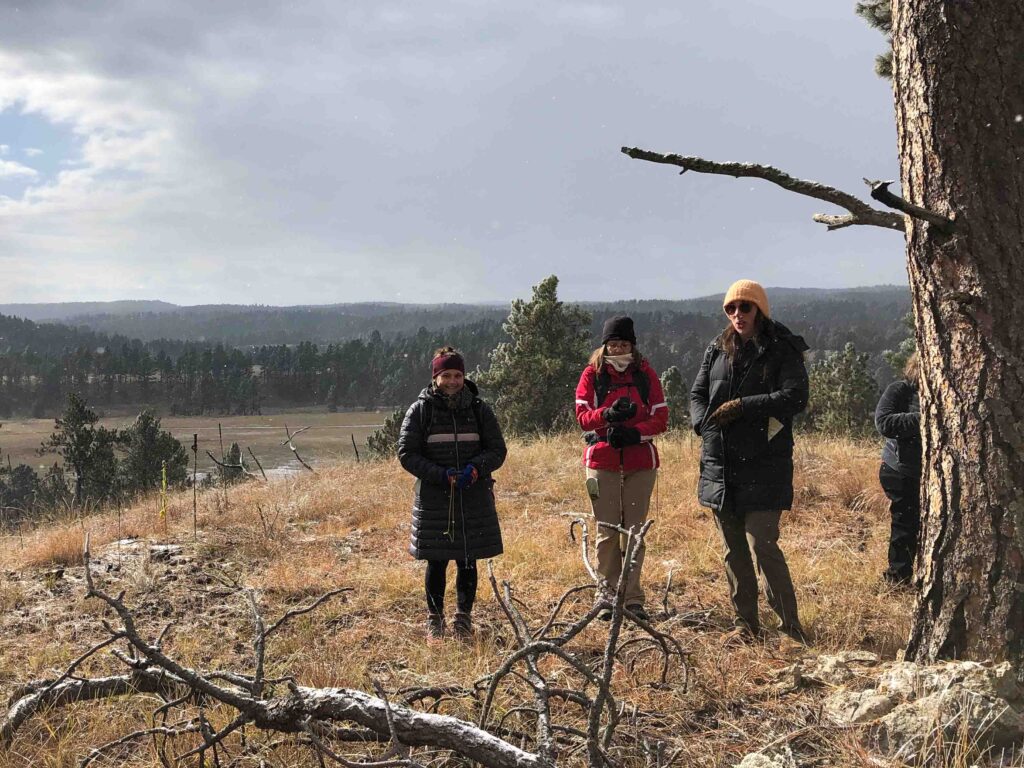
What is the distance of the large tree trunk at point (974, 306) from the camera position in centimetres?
241

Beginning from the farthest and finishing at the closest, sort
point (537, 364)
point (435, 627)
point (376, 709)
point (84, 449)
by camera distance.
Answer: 1. point (84, 449)
2. point (537, 364)
3. point (435, 627)
4. point (376, 709)

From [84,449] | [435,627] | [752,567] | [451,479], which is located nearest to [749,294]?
[752,567]

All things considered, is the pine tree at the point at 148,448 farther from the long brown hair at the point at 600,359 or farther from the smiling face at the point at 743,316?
the smiling face at the point at 743,316

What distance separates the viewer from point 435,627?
149 inches

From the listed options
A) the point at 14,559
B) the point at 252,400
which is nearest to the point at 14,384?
the point at 252,400

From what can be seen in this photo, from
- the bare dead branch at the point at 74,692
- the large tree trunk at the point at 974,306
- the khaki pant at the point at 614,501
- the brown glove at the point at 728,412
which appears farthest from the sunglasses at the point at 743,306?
the bare dead branch at the point at 74,692

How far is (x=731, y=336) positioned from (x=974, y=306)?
126cm

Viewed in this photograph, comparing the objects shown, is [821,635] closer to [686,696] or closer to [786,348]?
[686,696]

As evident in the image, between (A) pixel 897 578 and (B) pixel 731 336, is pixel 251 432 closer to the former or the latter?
(A) pixel 897 578

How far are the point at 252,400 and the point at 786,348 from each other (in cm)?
13765

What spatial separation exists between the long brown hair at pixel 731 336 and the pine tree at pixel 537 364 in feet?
68.9

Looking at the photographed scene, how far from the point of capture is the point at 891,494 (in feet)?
14.0

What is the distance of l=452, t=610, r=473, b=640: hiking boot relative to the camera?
377 cm

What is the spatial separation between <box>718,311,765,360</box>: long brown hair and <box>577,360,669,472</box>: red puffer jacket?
1.71 ft
